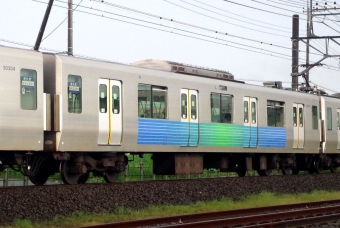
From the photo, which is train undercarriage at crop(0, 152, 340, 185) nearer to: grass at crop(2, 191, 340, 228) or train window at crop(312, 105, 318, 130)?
train window at crop(312, 105, 318, 130)

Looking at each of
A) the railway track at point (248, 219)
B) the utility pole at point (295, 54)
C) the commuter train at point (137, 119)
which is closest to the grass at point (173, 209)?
the railway track at point (248, 219)

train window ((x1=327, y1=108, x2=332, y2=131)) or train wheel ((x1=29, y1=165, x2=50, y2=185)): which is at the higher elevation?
train window ((x1=327, y1=108, x2=332, y2=131))

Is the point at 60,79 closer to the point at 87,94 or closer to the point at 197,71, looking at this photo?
the point at 87,94

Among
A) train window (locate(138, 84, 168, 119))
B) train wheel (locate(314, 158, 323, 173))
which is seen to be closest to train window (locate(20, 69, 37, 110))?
train window (locate(138, 84, 168, 119))

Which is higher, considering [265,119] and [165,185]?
[265,119]

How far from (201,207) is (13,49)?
6220 millimetres

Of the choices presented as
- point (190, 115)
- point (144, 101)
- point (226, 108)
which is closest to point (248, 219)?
point (144, 101)

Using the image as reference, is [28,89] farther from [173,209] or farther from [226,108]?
[226,108]

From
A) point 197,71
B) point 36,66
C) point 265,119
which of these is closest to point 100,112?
point 36,66

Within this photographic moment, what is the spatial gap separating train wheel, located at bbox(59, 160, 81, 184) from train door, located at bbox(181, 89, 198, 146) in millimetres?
4316

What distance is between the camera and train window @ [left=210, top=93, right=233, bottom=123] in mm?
23573

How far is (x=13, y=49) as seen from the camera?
53.5 ft

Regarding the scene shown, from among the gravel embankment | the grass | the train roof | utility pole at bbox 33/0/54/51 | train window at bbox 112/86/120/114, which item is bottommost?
the grass

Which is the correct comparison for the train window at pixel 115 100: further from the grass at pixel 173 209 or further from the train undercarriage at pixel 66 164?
the grass at pixel 173 209
